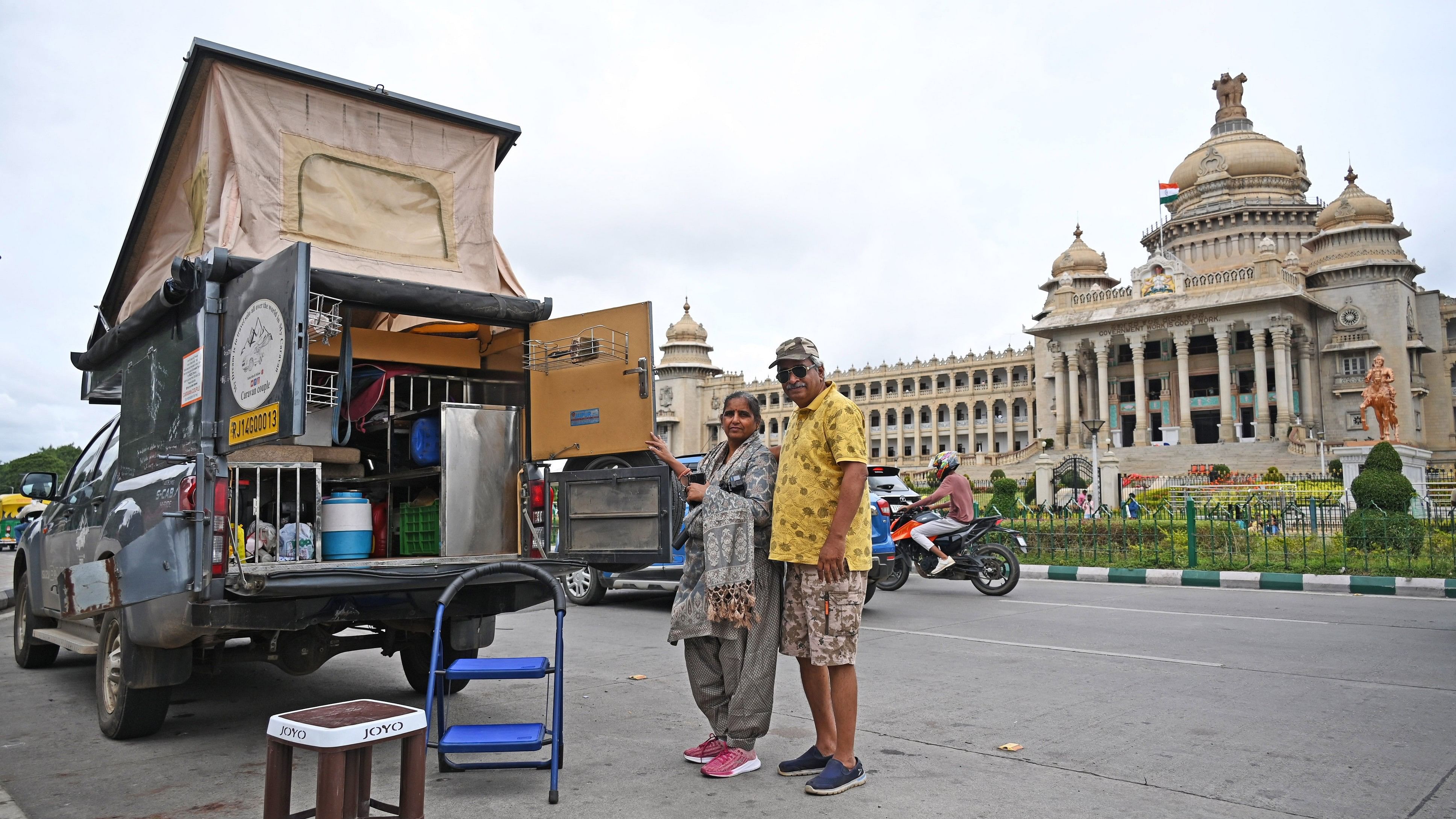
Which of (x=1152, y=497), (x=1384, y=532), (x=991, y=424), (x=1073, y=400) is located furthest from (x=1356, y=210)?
(x=1384, y=532)

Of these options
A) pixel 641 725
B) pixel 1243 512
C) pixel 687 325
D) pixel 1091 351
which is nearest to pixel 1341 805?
pixel 641 725

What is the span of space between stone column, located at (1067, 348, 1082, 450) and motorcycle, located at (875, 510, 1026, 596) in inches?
1931

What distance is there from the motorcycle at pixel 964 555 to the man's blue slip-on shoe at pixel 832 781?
731cm

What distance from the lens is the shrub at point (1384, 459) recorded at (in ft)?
72.4

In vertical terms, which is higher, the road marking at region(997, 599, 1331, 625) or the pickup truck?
the pickup truck

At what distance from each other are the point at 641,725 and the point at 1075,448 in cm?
5347

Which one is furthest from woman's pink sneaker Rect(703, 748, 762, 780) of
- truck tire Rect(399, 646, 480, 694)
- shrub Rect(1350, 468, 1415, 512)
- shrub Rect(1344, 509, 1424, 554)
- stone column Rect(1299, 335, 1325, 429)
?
stone column Rect(1299, 335, 1325, 429)

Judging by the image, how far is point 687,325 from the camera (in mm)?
88125

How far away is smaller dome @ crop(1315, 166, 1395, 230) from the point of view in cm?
5462

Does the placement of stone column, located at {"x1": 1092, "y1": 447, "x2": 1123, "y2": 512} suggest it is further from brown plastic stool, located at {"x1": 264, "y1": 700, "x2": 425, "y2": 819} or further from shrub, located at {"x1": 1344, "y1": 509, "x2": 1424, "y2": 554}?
brown plastic stool, located at {"x1": 264, "y1": 700, "x2": 425, "y2": 819}

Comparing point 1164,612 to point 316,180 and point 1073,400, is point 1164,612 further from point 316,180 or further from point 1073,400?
point 1073,400

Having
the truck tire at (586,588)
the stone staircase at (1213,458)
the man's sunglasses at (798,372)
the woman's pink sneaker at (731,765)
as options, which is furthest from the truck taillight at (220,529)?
the stone staircase at (1213,458)

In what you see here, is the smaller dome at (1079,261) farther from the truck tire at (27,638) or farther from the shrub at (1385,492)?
the truck tire at (27,638)

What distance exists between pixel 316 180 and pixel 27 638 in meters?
4.26
